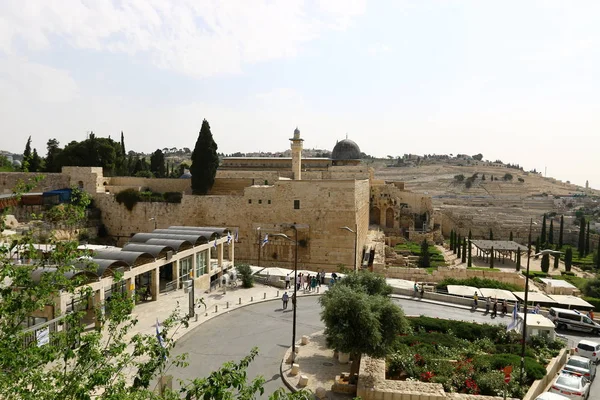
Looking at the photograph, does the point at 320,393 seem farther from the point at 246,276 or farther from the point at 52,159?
the point at 52,159

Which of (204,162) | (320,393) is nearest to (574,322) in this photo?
Result: (320,393)

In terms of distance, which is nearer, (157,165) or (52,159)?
(52,159)

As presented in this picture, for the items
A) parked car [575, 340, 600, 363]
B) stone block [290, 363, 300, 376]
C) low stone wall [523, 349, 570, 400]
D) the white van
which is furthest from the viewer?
the white van

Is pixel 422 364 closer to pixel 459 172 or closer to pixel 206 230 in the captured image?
pixel 206 230

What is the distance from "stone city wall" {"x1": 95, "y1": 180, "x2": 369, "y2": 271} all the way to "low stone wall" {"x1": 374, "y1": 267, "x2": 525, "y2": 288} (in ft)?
10.8

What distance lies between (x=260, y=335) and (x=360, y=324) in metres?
4.76

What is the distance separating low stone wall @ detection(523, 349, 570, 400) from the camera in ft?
33.3

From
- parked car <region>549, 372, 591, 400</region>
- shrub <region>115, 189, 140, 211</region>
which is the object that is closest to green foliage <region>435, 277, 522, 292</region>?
parked car <region>549, 372, 591, 400</region>

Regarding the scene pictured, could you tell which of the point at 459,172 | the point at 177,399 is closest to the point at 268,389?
the point at 177,399

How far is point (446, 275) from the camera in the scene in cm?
2361

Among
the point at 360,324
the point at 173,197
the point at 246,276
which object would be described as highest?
the point at 173,197

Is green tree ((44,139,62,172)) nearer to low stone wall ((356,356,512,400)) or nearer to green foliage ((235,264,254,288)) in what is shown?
green foliage ((235,264,254,288))

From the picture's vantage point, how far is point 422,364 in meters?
11.7

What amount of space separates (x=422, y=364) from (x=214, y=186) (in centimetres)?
2503
